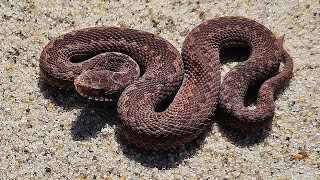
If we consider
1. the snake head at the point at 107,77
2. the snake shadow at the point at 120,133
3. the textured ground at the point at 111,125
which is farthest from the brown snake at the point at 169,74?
the textured ground at the point at 111,125

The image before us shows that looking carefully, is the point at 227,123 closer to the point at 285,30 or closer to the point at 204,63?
the point at 204,63

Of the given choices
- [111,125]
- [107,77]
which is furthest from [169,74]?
[111,125]

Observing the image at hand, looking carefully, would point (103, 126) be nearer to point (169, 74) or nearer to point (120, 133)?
point (120, 133)

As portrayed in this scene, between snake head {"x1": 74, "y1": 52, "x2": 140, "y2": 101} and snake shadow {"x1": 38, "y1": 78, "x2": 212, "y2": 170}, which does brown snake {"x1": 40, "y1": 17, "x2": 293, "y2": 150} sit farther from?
snake shadow {"x1": 38, "y1": 78, "x2": 212, "y2": 170}

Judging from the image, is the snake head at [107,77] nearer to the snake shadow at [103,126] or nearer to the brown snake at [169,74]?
the brown snake at [169,74]

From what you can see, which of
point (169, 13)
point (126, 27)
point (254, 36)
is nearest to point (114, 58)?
point (126, 27)

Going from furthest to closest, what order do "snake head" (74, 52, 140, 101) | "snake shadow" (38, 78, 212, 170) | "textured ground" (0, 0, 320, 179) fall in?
"snake head" (74, 52, 140, 101), "snake shadow" (38, 78, 212, 170), "textured ground" (0, 0, 320, 179)

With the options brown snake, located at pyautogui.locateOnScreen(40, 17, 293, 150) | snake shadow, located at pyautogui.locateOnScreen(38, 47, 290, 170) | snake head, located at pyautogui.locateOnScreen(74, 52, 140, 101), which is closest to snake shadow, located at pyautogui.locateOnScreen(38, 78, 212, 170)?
snake shadow, located at pyautogui.locateOnScreen(38, 47, 290, 170)
